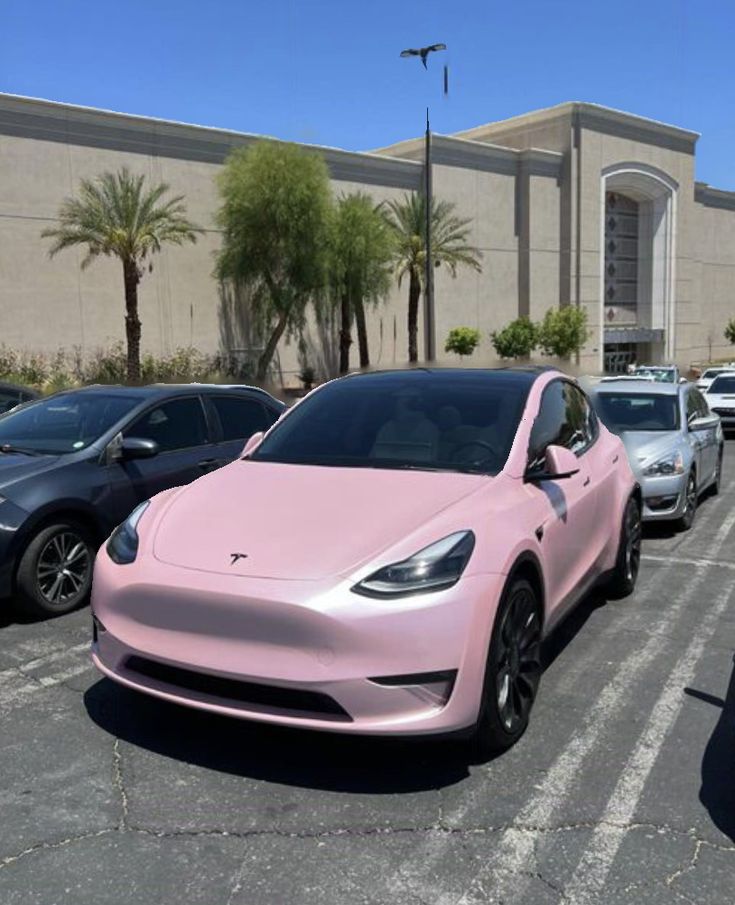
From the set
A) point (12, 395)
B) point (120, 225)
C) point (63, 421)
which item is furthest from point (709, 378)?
point (63, 421)

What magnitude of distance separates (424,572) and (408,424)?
1404mm

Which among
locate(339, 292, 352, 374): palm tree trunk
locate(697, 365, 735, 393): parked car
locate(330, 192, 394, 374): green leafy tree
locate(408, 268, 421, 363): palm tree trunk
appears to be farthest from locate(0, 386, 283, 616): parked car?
locate(408, 268, 421, 363): palm tree trunk

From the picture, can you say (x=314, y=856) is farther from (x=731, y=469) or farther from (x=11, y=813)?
(x=731, y=469)

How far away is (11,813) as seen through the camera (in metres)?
→ 3.15

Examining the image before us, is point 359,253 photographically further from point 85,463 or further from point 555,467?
point 555,467

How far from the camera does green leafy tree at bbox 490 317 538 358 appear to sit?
145 feet

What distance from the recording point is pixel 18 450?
5984 millimetres

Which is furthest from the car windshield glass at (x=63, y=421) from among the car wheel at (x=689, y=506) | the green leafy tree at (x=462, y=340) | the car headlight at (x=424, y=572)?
the green leafy tree at (x=462, y=340)

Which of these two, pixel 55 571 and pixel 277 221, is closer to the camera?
pixel 55 571

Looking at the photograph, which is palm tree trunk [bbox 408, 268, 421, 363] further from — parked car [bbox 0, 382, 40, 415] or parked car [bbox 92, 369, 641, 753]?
parked car [bbox 92, 369, 641, 753]

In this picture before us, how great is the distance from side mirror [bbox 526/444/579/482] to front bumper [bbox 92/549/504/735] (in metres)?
0.97

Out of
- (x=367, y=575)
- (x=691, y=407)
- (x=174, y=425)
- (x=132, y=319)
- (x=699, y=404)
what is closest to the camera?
(x=367, y=575)

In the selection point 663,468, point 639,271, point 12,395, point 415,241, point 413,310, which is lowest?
point 663,468

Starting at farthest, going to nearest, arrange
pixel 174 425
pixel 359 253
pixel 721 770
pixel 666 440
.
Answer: pixel 359 253 < pixel 666 440 < pixel 174 425 < pixel 721 770
